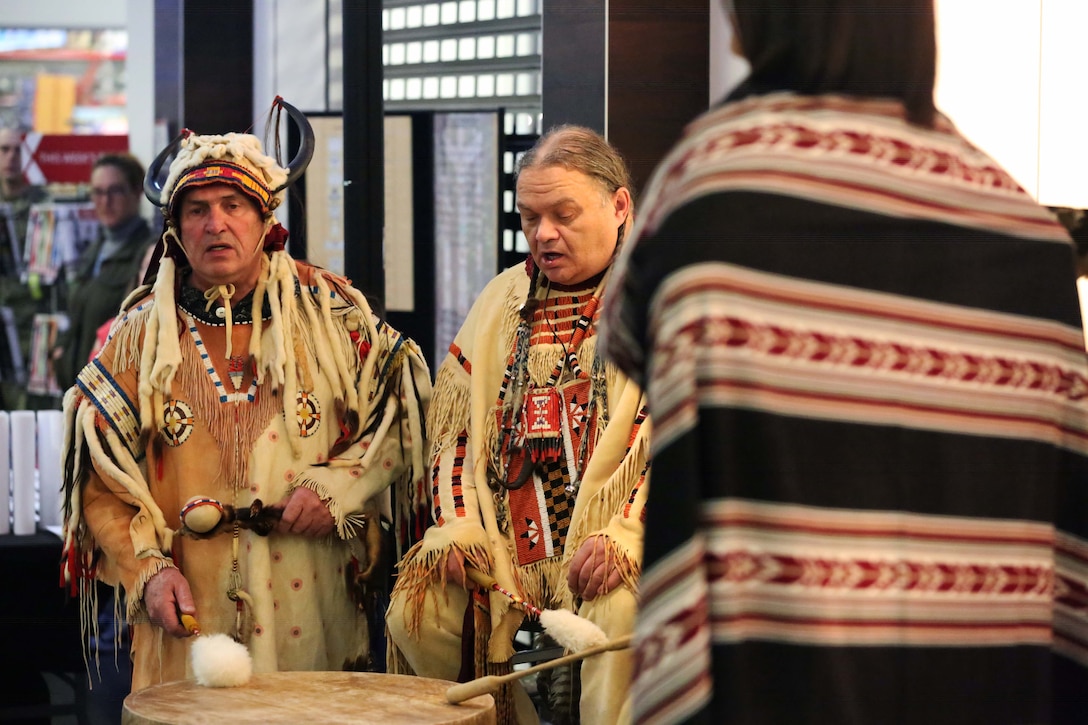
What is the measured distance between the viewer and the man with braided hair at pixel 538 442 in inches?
118

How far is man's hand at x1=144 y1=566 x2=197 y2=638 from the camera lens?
2.93 meters

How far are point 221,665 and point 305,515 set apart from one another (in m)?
0.76

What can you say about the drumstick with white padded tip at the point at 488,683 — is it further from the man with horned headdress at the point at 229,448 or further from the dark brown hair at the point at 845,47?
the dark brown hair at the point at 845,47

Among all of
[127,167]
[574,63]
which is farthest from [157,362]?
[127,167]

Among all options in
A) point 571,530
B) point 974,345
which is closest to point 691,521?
point 974,345

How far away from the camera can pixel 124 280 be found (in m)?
5.80

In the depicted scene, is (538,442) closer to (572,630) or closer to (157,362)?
(572,630)

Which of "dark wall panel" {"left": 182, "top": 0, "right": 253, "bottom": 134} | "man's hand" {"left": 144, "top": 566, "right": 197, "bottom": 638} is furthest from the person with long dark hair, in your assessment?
"dark wall panel" {"left": 182, "top": 0, "right": 253, "bottom": 134}

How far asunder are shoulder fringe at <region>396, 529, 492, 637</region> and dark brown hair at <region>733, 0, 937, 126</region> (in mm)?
1734

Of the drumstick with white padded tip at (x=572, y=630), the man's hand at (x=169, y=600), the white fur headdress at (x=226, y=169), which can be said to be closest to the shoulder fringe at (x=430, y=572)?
the man's hand at (x=169, y=600)

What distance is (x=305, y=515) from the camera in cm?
314

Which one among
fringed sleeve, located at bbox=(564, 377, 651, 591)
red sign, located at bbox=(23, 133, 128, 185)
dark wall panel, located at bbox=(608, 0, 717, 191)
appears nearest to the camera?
fringed sleeve, located at bbox=(564, 377, 651, 591)

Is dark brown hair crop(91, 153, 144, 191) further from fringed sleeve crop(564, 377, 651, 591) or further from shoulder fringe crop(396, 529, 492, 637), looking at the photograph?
fringed sleeve crop(564, 377, 651, 591)

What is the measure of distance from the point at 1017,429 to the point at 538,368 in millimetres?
1672
